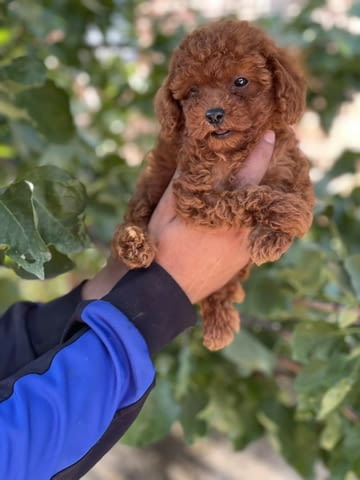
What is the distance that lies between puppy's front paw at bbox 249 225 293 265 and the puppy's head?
0.09m

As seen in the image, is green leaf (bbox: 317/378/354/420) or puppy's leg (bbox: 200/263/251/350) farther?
green leaf (bbox: 317/378/354/420)

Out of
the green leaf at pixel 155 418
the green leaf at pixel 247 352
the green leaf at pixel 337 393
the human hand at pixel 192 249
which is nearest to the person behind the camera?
the human hand at pixel 192 249

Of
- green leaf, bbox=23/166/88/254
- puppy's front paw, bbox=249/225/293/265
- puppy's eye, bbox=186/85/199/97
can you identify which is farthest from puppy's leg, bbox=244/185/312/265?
green leaf, bbox=23/166/88/254

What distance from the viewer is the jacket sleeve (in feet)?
1.55

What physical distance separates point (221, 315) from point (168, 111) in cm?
22

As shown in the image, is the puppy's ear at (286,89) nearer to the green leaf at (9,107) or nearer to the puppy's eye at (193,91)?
the puppy's eye at (193,91)

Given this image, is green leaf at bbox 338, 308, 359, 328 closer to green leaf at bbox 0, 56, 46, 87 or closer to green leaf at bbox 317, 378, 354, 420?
green leaf at bbox 317, 378, 354, 420

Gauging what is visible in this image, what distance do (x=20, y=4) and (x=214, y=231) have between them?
2.35 feet

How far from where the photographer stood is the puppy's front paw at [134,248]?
0.55m

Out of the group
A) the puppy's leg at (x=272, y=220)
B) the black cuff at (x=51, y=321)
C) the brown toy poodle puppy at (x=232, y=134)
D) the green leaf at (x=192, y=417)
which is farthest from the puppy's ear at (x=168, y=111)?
the green leaf at (x=192, y=417)

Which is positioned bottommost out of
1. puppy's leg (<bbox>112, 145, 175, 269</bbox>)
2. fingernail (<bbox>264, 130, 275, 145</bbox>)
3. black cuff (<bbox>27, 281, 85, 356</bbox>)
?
black cuff (<bbox>27, 281, 85, 356</bbox>)

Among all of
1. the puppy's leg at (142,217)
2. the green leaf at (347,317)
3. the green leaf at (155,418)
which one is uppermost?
the puppy's leg at (142,217)

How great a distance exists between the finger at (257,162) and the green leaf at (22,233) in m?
0.20

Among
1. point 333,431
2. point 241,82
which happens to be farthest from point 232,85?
point 333,431
